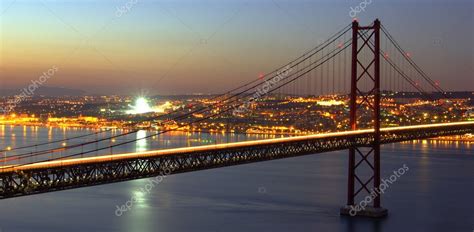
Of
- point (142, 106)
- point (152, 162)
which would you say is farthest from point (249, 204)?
point (142, 106)

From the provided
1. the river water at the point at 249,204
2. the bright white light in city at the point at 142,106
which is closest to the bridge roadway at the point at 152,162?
the river water at the point at 249,204

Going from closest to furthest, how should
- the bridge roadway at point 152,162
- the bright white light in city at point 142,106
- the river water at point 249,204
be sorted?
the bridge roadway at point 152,162 < the river water at point 249,204 < the bright white light in city at point 142,106

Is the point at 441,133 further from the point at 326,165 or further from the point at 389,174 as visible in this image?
the point at 326,165

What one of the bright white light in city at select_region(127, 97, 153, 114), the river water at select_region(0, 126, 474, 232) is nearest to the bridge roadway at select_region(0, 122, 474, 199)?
the river water at select_region(0, 126, 474, 232)

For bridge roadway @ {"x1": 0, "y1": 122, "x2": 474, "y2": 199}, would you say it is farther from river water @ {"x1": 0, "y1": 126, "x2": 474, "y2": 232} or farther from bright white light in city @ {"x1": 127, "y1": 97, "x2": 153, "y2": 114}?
bright white light in city @ {"x1": 127, "y1": 97, "x2": 153, "y2": 114}

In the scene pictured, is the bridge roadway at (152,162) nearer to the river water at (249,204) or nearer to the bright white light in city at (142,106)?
the river water at (249,204)

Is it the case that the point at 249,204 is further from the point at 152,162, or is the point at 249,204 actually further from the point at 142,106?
the point at 142,106

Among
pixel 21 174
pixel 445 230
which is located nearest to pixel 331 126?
pixel 445 230
